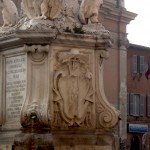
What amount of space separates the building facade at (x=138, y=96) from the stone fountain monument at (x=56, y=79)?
116 ft

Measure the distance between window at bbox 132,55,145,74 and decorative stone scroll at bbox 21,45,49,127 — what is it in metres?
38.4

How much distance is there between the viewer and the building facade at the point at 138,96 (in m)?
48.1

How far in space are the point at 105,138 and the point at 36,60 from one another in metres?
1.89

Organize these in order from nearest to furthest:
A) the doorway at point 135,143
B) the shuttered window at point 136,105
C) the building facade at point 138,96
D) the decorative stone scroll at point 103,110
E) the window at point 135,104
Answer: the decorative stone scroll at point 103,110 → the doorway at point 135,143 → the building facade at point 138,96 → the window at point 135,104 → the shuttered window at point 136,105

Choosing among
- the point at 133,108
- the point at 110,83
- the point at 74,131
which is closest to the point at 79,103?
the point at 74,131

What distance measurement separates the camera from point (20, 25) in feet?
39.8

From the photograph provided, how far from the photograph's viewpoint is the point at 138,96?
49.6 m

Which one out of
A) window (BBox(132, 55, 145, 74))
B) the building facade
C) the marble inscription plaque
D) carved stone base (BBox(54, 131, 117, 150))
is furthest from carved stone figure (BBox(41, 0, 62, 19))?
window (BBox(132, 55, 145, 74))

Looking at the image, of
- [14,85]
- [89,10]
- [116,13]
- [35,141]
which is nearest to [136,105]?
[116,13]

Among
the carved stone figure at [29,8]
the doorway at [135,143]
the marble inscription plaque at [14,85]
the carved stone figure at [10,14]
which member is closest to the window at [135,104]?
the doorway at [135,143]

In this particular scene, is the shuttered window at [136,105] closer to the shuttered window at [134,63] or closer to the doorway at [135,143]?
the doorway at [135,143]

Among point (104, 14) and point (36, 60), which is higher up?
point (104, 14)

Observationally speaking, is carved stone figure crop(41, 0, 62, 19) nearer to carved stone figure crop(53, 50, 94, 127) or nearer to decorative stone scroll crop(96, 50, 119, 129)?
carved stone figure crop(53, 50, 94, 127)

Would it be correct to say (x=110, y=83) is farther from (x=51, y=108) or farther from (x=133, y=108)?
(x=51, y=108)
